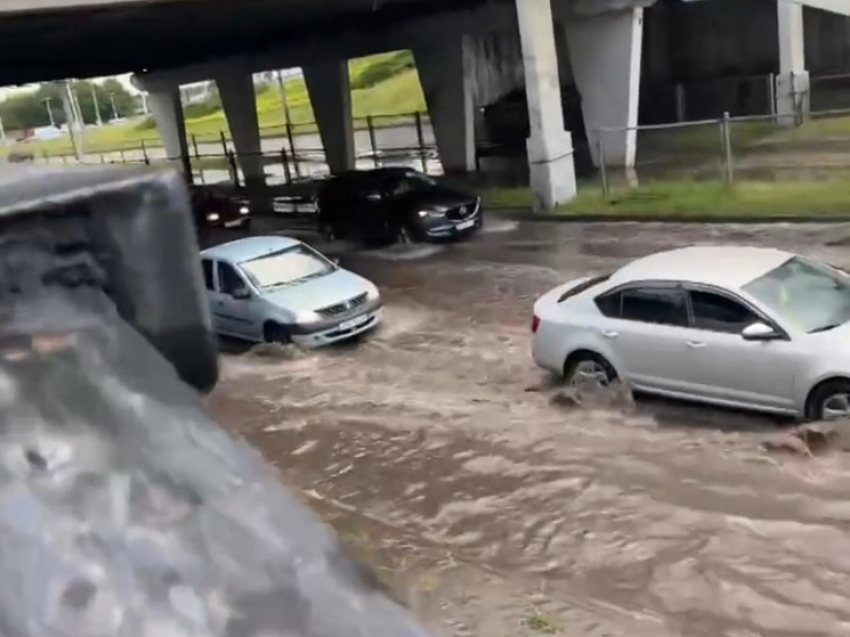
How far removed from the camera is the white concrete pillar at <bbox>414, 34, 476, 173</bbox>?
3434 centimetres

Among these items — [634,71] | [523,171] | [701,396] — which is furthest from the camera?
[523,171]

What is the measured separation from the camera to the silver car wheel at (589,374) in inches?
454

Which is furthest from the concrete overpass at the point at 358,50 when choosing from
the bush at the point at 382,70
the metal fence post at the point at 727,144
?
the bush at the point at 382,70

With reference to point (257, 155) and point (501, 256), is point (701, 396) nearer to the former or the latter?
point (501, 256)

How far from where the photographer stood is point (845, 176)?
22.2m

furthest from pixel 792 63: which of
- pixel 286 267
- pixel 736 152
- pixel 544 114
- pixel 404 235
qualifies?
pixel 286 267

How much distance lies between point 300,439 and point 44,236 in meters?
10.4

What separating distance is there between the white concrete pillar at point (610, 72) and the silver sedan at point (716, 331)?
17026 mm

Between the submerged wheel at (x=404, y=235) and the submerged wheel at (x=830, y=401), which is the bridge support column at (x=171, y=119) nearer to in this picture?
the submerged wheel at (x=404, y=235)

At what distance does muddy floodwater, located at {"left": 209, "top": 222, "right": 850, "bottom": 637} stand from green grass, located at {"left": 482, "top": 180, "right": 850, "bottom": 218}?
23.3 ft

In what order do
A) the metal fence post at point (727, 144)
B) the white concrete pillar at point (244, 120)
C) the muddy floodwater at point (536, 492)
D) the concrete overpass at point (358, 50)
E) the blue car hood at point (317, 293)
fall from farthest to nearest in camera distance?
the white concrete pillar at point (244, 120) < the concrete overpass at point (358, 50) < the metal fence post at point (727, 144) < the blue car hood at point (317, 293) < the muddy floodwater at point (536, 492)

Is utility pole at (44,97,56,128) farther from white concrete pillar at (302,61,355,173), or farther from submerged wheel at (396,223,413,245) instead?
submerged wheel at (396,223,413,245)

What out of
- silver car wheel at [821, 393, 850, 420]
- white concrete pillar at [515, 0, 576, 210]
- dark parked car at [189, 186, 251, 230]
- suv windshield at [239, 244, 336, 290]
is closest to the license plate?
suv windshield at [239, 244, 336, 290]

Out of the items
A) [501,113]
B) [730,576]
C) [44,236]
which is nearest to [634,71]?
[501,113]
